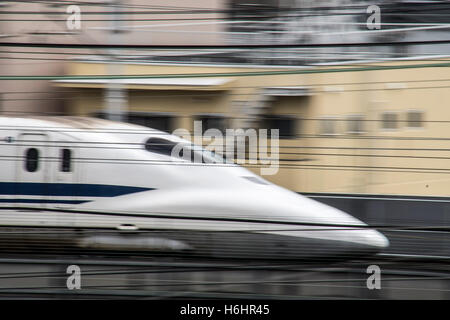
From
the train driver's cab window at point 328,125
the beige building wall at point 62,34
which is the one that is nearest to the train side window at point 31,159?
the beige building wall at point 62,34

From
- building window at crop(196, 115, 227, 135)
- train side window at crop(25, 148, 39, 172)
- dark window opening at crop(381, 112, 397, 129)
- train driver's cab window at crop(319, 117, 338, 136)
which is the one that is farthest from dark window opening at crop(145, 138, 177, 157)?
dark window opening at crop(381, 112, 397, 129)

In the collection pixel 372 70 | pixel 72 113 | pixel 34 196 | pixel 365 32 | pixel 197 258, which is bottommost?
pixel 197 258

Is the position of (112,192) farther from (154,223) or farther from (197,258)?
(197,258)

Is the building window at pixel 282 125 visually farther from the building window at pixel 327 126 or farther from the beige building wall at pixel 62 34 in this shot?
the beige building wall at pixel 62 34

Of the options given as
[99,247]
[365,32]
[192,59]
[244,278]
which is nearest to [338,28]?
[365,32]

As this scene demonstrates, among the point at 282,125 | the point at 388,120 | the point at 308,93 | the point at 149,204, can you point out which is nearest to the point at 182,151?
the point at 149,204

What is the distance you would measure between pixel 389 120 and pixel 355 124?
0.11m

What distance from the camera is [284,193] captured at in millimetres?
1883

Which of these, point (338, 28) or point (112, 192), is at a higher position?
point (338, 28)

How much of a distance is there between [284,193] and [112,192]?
1.62 feet

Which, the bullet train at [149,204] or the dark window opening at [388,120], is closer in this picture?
the bullet train at [149,204]

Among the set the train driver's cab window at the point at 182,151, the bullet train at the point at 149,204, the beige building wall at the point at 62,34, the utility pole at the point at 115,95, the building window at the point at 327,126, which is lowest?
the bullet train at the point at 149,204

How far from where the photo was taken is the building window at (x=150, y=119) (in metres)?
1.91

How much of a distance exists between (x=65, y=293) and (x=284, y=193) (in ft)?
2.30
